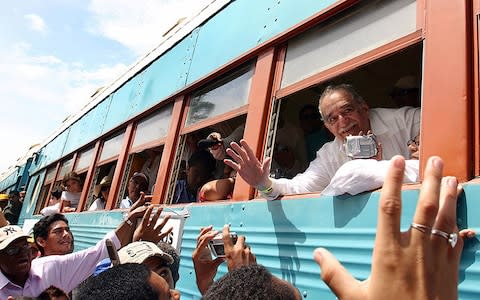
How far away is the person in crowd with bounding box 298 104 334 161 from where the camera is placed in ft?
10.7

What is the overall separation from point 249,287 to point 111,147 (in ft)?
14.0

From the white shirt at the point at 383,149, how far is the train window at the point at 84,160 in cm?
407

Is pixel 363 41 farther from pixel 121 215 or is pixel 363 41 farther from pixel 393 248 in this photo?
pixel 121 215

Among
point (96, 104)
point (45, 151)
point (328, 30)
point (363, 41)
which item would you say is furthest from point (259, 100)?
point (45, 151)

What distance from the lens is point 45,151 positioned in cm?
911

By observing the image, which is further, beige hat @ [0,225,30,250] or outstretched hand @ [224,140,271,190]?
beige hat @ [0,225,30,250]

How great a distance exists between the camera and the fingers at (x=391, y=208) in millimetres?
614

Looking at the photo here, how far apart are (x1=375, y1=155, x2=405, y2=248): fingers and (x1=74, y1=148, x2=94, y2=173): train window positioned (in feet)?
17.2

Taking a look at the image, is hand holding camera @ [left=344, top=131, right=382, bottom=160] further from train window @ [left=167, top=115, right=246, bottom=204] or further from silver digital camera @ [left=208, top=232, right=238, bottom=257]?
train window @ [left=167, top=115, right=246, bottom=204]

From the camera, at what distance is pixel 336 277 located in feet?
2.21

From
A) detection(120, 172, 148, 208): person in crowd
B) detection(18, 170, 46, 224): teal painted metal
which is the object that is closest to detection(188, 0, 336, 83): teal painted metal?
detection(120, 172, 148, 208): person in crowd

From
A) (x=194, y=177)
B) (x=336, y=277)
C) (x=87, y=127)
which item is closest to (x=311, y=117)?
(x=194, y=177)

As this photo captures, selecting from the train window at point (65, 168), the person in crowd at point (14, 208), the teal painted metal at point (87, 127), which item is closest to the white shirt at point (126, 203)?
the teal painted metal at point (87, 127)

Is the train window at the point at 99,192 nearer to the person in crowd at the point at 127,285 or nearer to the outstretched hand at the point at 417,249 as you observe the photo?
the person in crowd at the point at 127,285
